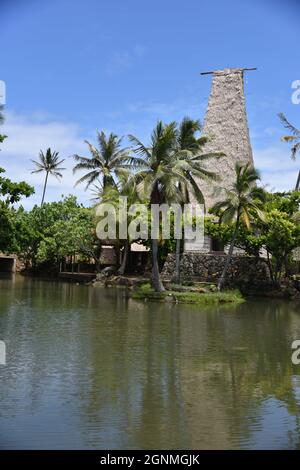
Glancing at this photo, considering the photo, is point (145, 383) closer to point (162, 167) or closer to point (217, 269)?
point (162, 167)

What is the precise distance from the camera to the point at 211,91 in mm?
39375

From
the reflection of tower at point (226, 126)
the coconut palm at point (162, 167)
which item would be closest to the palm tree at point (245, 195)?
the coconut palm at point (162, 167)

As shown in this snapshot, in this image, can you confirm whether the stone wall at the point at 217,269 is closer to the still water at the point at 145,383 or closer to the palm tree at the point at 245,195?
the palm tree at the point at 245,195

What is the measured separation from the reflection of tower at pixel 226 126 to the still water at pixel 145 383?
21.1 metres

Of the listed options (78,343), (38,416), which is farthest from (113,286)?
(38,416)

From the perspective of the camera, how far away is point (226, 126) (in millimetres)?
38438

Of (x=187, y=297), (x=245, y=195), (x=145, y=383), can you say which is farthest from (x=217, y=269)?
(x=145, y=383)

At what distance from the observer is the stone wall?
1276 inches

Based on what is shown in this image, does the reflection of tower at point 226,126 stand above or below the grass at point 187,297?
above

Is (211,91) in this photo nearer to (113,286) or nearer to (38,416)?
(113,286)

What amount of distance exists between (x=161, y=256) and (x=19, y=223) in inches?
495

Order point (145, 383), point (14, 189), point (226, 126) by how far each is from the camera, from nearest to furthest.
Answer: point (145, 383), point (14, 189), point (226, 126)

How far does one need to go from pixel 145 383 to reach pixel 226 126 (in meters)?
31.1

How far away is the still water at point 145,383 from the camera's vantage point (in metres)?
7.01
